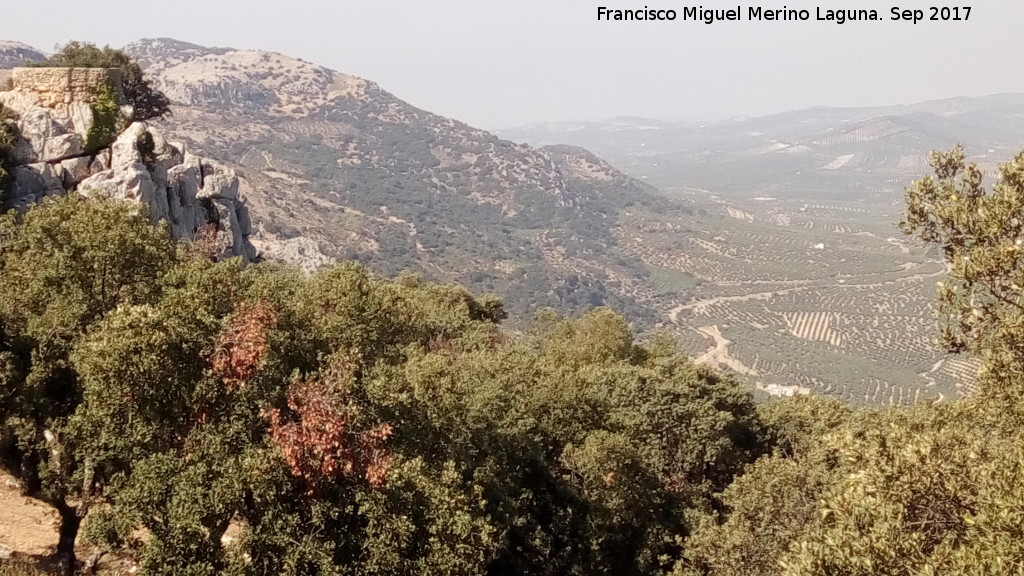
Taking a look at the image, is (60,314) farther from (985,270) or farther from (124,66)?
(124,66)

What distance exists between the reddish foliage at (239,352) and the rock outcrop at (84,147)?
2460 cm

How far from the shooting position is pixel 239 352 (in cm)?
1141

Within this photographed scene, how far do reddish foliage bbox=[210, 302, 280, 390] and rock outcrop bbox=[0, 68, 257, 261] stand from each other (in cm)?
2460

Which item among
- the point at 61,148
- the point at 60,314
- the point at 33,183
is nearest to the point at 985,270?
the point at 60,314

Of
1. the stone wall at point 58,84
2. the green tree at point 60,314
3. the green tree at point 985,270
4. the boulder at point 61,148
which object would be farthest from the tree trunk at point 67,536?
the stone wall at point 58,84

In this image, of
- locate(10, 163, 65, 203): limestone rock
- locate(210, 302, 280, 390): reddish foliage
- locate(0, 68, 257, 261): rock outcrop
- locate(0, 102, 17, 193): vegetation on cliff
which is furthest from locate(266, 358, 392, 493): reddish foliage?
locate(10, 163, 65, 203): limestone rock

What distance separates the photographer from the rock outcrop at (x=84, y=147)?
113ft

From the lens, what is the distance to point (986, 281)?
10273 mm

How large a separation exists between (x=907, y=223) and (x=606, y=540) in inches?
650

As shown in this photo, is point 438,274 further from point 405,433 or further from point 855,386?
point 405,433

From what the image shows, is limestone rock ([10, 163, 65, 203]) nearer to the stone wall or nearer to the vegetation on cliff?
the vegetation on cliff

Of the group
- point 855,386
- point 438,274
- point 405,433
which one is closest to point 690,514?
point 405,433

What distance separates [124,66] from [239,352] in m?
46.2

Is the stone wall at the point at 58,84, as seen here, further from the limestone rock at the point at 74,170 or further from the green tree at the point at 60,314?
the green tree at the point at 60,314
